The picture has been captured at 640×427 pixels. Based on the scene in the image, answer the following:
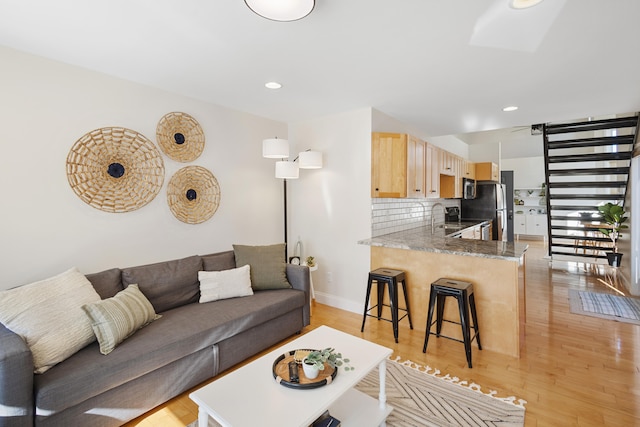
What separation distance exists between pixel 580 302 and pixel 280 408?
14.9 ft

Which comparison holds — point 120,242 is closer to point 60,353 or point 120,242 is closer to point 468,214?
point 60,353

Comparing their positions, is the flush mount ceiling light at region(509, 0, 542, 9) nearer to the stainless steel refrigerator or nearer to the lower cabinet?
the stainless steel refrigerator

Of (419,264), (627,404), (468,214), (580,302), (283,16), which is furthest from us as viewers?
(468,214)

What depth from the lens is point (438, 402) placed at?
210 centimetres

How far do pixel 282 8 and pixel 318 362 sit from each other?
1.86 m

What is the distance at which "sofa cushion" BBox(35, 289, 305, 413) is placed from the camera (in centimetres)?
161

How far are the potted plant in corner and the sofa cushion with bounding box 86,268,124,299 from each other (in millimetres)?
6958

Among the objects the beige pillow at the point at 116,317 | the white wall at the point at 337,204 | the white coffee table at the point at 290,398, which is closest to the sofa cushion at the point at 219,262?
the beige pillow at the point at 116,317

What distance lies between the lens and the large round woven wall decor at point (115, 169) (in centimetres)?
256

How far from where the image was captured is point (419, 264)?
3291 mm

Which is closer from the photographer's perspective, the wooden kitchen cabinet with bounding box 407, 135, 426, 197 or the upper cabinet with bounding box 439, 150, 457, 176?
the wooden kitchen cabinet with bounding box 407, 135, 426, 197

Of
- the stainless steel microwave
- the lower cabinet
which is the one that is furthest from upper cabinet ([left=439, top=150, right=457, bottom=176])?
the lower cabinet

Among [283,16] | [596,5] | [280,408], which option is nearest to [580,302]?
[596,5]

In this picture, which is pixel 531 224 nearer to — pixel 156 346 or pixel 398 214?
pixel 398 214
